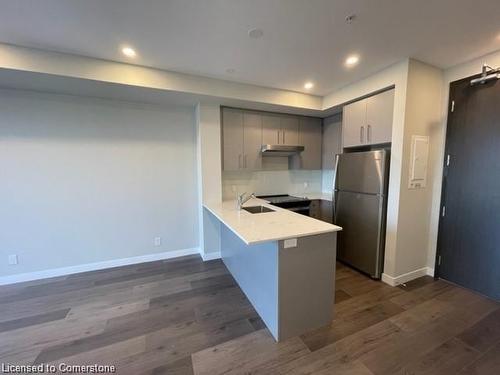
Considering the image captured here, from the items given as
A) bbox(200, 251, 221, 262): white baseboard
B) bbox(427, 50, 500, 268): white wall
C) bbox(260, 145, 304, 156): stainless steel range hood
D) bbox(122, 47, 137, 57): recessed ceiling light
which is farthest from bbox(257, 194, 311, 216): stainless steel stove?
bbox(122, 47, 137, 57): recessed ceiling light

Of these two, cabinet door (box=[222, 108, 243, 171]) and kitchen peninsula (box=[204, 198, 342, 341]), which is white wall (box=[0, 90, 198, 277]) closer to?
cabinet door (box=[222, 108, 243, 171])

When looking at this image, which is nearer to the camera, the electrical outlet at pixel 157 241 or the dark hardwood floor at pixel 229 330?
the dark hardwood floor at pixel 229 330

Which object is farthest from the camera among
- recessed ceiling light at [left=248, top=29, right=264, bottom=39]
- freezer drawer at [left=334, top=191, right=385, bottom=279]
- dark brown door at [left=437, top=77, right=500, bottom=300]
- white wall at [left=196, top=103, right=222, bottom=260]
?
white wall at [left=196, top=103, right=222, bottom=260]

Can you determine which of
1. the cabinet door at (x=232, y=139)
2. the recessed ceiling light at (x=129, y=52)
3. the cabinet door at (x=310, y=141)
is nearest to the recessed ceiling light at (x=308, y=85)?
the cabinet door at (x=310, y=141)

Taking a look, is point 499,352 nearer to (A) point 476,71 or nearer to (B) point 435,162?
(B) point 435,162

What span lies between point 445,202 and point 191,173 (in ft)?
11.5

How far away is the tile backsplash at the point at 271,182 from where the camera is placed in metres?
3.74

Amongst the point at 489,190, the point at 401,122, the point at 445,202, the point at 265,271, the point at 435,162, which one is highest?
the point at 401,122

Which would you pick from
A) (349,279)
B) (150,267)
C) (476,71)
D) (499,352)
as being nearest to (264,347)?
(349,279)

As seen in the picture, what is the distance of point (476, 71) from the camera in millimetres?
2318

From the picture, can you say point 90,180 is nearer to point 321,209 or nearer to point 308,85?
point 308,85

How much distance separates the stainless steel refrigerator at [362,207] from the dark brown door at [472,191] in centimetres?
77

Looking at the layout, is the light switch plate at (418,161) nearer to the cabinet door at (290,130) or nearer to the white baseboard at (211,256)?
the cabinet door at (290,130)

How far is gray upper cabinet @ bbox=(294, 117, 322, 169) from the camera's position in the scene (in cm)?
382
